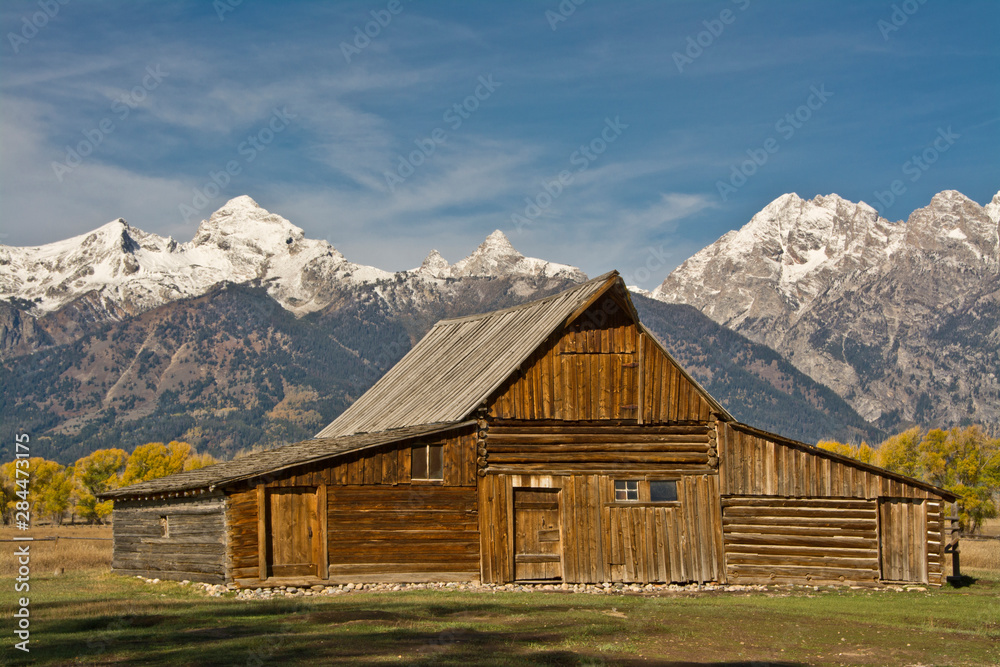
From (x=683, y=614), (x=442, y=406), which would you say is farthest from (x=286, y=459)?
(x=683, y=614)

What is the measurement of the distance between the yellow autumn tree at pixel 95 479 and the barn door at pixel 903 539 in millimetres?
72149

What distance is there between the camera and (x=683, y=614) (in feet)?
79.4

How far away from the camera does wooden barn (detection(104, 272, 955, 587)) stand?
1194 inches

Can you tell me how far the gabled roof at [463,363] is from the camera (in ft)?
106

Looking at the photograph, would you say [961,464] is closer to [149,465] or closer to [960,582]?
[960,582]

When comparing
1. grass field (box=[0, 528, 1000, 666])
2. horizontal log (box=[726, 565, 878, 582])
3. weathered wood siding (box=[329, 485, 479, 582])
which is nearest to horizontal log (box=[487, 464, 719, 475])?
weathered wood siding (box=[329, 485, 479, 582])

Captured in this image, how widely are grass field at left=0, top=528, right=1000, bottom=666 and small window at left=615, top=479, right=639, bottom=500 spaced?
3941 millimetres

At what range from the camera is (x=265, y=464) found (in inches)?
1201

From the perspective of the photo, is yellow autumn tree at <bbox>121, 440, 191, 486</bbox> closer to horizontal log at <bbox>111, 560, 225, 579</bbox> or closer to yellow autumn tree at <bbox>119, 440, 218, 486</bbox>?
yellow autumn tree at <bbox>119, 440, 218, 486</bbox>

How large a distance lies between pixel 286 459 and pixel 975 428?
60028 mm

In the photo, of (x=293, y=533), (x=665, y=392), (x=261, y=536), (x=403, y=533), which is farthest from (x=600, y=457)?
(x=261, y=536)

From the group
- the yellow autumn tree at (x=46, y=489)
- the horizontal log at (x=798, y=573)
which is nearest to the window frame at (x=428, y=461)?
the horizontal log at (x=798, y=573)

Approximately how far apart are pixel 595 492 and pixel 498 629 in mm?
11370

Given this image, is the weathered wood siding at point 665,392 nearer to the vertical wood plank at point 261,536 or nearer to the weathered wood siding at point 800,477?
the weathered wood siding at point 800,477
